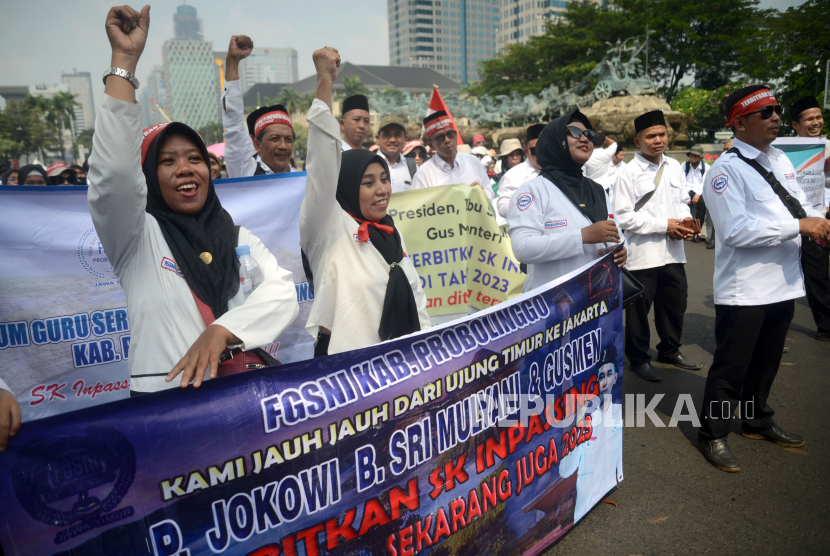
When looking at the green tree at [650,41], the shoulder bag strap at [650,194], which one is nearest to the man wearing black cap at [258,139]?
the shoulder bag strap at [650,194]

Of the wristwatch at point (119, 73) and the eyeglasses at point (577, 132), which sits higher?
the wristwatch at point (119, 73)

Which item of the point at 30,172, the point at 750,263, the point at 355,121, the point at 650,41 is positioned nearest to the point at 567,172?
the point at 750,263

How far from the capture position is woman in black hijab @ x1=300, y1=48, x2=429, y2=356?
240cm

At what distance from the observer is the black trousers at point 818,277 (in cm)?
531

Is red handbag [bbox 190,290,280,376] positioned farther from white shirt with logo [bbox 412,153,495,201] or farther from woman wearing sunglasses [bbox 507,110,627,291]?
white shirt with logo [bbox 412,153,495,201]

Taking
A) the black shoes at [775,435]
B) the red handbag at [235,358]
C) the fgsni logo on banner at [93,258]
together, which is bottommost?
the black shoes at [775,435]

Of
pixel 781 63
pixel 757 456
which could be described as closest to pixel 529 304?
pixel 757 456

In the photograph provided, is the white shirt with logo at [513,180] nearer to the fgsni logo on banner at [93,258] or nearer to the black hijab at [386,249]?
the black hijab at [386,249]

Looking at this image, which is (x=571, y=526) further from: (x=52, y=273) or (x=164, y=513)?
(x=52, y=273)

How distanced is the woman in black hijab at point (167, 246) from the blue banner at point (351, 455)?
0.21 meters

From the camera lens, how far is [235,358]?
176 cm

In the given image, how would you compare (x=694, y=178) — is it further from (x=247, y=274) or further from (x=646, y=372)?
(x=247, y=274)

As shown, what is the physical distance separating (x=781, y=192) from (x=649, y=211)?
154 centimetres

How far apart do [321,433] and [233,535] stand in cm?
36
